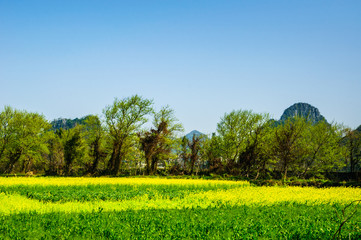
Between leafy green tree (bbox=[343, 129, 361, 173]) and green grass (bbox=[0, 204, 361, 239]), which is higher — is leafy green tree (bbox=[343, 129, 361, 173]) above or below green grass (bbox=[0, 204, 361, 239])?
above

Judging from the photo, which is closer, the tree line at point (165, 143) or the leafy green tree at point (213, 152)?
the tree line at point (165, 143)

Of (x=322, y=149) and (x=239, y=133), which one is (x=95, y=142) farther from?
(x=322, y=149)

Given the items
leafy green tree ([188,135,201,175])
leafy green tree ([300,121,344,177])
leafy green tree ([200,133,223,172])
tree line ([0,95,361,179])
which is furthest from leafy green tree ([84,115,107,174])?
leafy green tree ([300,121,344,177])

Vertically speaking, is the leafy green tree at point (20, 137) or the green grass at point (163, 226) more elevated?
the leafy green tree at point (20, 137)

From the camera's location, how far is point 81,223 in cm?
1146

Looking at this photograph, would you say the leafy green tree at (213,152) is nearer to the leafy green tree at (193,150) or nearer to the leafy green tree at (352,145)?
the leafy green tree at (193,150)

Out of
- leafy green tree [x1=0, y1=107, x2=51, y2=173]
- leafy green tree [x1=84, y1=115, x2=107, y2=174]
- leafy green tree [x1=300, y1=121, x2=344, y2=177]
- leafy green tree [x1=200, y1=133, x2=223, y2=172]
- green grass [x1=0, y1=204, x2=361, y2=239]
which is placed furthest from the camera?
leafy green tree [x1=200, y1=133, x2=223, y2=172]

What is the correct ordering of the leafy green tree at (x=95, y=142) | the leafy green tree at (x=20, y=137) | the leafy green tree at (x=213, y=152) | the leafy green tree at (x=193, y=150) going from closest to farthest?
the leafy green tree at (x=20, y=137), the leafy green tree at (x=95, y=142), the leafy green tree at (x=213, y=152), the leafy green tree at (x=193, y=150)

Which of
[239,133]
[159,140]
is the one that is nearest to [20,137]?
[159,140]

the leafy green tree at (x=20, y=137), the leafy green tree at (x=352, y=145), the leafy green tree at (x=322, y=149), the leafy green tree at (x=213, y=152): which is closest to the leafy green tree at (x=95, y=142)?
the leafy green tree at (x=20, y=137)

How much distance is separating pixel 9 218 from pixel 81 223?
367 centimetres

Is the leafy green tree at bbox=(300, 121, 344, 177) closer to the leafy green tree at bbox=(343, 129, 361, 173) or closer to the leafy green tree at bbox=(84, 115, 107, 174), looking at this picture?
the leafy green tree at bbox=(343, 129, 361, 173)

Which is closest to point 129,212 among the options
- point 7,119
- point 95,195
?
point 95,195

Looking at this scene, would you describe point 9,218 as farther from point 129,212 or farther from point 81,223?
point 129,212
